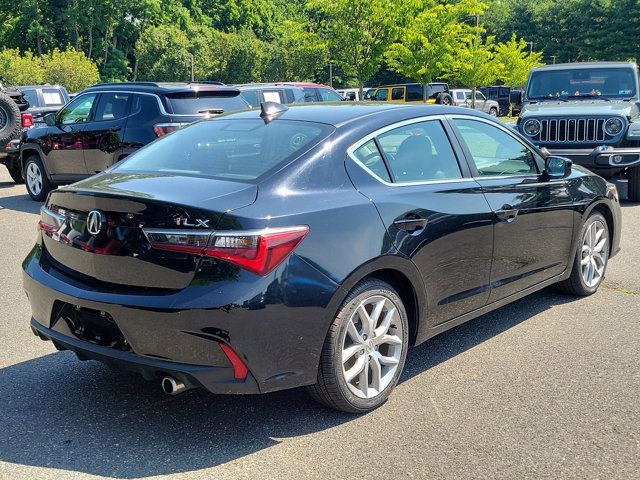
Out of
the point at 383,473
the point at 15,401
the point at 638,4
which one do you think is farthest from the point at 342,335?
the point at 638,4

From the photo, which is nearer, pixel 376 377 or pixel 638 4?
pixel 376 377

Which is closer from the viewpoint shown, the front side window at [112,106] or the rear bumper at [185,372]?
the rear bumper at [185,372]

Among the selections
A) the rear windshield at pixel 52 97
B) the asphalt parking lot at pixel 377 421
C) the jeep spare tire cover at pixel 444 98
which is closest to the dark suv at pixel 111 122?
the asphalt parking lot at pixel 377 421

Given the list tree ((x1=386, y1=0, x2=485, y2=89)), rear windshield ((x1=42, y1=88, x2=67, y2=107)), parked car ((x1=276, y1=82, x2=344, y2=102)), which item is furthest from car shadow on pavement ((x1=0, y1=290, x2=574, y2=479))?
tree ((x1=386, y1=0, x2=485, y2=89))

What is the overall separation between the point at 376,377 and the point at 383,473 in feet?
2.29

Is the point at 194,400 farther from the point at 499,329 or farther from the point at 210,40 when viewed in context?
the point at 210,40

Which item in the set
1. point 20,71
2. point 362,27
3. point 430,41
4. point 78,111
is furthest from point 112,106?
point 20,71

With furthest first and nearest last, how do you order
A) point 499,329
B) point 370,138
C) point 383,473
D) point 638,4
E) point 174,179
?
1. point 638,4
2. point 499,329
3. point 370,138
4. point 174,179
5. point 383,473

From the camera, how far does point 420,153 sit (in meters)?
4.30

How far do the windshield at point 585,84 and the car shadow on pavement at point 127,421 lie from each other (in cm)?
861

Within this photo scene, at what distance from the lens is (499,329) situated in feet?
16.9

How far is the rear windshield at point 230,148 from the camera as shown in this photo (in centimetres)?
377

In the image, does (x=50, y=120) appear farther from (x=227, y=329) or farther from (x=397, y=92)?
(x=397, y=92)

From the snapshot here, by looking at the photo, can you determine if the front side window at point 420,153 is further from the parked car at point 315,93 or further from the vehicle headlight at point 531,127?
the parked car at point 315,93
